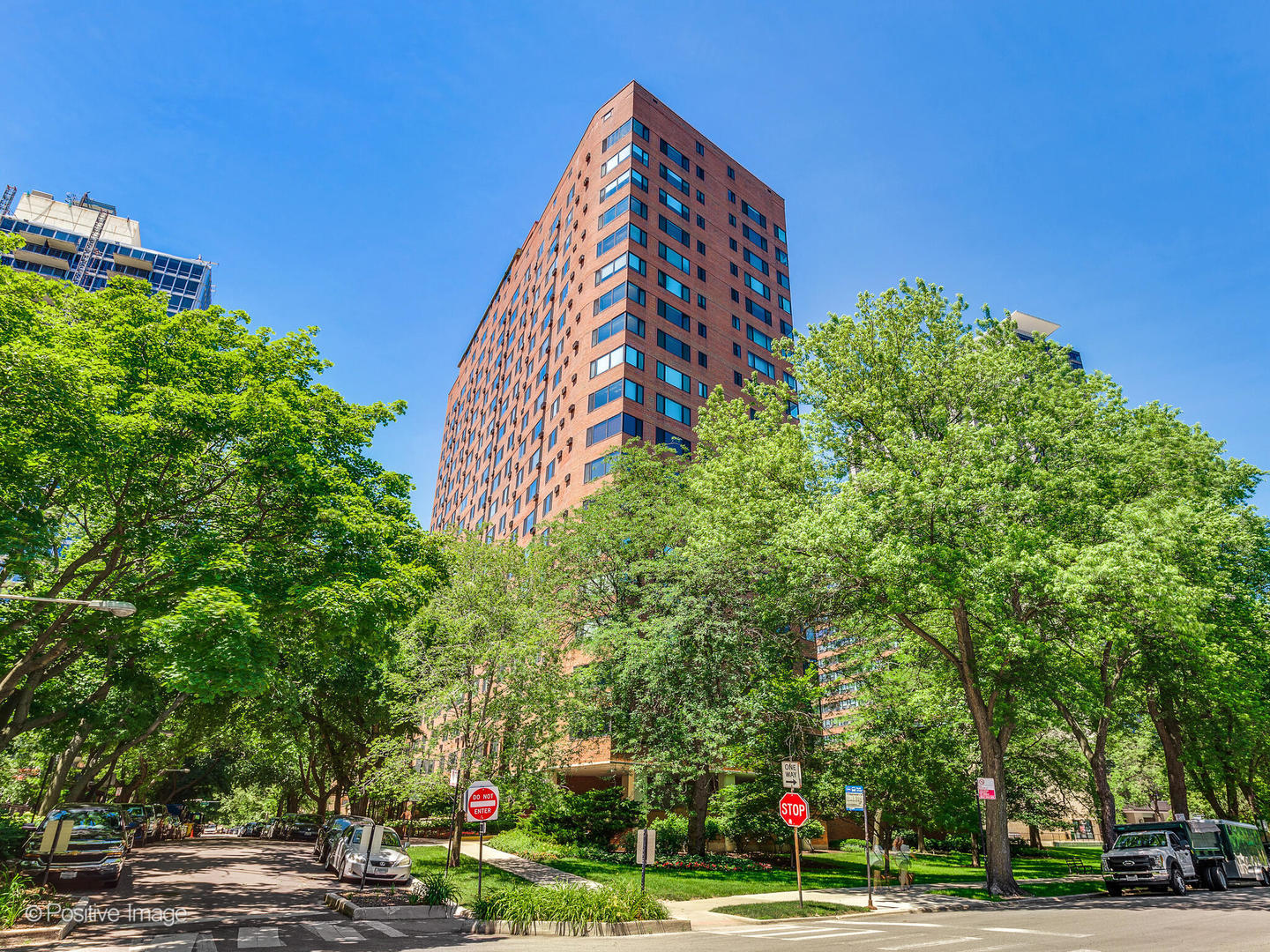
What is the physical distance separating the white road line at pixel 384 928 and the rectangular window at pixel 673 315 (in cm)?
4076

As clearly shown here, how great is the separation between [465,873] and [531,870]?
2184mm

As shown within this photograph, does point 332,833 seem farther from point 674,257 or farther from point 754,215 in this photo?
point 754,215

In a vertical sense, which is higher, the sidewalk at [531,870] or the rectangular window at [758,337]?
the rectangular window at [758,337]

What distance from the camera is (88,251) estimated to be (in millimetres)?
124875

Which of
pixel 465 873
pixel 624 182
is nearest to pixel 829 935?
pixel 465 873

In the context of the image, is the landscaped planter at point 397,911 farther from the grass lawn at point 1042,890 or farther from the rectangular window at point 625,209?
the rectangular window at point 625,209

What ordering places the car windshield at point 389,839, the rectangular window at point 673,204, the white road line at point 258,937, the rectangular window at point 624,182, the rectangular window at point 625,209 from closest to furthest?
1. the white road line at point 258,937
2. the car windshield at point 389,839
3. the rectangular window at point 625,209
4. the rectangular window at point 624,182
5. the rectangular window at point 673,204

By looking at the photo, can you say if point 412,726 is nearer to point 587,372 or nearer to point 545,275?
point 587,372

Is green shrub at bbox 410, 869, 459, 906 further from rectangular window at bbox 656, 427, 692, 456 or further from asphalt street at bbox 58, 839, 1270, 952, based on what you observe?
rectangular window at bbox 656, 427, 692, 456

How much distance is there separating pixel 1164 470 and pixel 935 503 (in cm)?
1311

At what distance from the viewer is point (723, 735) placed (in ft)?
80.3

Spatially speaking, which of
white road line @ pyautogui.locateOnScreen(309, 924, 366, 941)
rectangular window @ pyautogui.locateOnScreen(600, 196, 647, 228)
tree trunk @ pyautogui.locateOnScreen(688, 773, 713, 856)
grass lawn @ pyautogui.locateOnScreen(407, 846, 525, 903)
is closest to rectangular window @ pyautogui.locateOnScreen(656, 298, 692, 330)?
rectangular window @ pyautogui.locateOnScreen(600, 196, 647, 228)

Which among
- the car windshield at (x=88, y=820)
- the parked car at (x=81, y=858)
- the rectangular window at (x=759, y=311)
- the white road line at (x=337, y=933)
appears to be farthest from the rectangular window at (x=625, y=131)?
the white road line at (x=337, y=933)

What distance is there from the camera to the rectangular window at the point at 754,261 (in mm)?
59406
